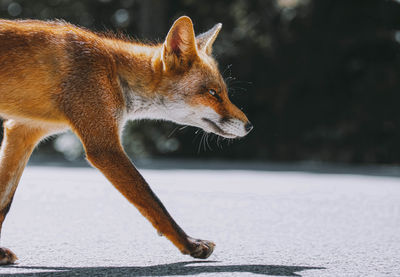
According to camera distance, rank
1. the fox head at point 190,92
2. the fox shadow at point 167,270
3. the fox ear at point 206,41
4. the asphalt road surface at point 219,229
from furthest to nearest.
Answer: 1. the fox ear at point 206,41
2. the fox head at point 190,92
3. the asphalt road surface at point 219,229
4. the fox shadow at point 167,270

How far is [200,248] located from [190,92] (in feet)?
4.11

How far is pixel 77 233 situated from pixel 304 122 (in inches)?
487

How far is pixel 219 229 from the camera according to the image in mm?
6141

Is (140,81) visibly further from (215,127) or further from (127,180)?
(127,180)

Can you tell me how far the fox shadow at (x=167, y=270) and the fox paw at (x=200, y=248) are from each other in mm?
73

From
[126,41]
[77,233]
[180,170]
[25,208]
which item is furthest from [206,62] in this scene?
[180,170]

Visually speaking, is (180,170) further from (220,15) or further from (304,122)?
(220,15)

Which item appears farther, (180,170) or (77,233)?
(180,170)

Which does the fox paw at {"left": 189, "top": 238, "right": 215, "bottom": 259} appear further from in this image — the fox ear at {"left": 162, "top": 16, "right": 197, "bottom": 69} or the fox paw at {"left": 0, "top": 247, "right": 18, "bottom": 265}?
the fox ear at {"left": 162, "top": 16, "right": 197, "bottom": 69}

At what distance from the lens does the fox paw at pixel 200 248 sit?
4254mm

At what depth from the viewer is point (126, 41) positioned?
5.52m


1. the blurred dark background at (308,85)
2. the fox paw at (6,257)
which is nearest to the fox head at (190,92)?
the fox paw at (6,257)

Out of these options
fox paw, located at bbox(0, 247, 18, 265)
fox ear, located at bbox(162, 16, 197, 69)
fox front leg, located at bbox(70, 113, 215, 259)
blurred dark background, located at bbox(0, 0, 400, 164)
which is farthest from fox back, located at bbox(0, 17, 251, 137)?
blurred dark background, located at bbox(0, 0, 400, 164)

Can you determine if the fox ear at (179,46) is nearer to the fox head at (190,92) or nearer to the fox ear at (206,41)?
the fox head at (190,92)
